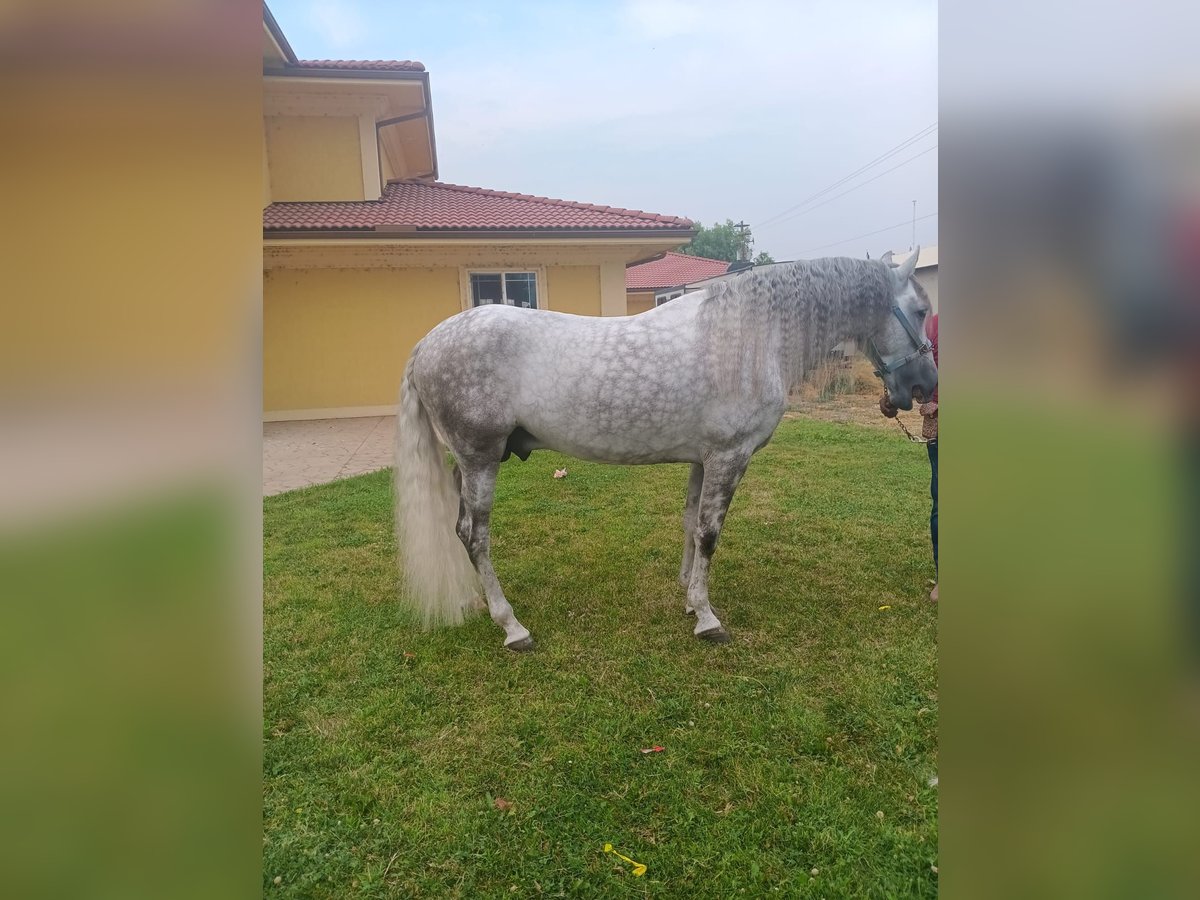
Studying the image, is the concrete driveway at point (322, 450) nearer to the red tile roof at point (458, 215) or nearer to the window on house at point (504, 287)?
the window on house at point (504, 287)

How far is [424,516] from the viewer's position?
129 inches

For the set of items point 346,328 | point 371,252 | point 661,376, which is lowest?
point 661,376

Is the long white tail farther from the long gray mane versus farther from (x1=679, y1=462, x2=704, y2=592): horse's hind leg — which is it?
the long gray mane

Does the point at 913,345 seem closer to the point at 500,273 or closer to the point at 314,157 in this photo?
the point at 500,273

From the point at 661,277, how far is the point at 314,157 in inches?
793

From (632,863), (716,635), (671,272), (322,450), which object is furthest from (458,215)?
(671,272)

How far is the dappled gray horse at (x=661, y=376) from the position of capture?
3.01m

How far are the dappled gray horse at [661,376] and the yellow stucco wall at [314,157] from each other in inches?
357

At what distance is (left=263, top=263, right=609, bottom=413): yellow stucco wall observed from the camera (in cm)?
1002

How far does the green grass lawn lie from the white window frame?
654cm

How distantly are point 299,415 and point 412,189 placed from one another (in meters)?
5.14
